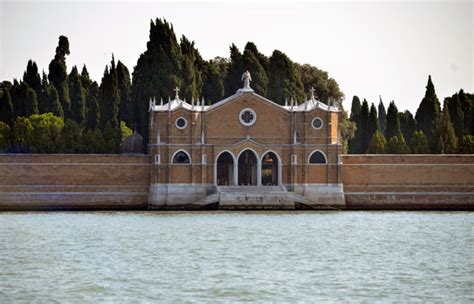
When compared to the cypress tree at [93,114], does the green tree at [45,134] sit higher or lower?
lower

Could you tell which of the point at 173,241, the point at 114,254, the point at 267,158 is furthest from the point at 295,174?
the point at 114,254

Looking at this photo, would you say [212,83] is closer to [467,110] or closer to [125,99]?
[125,99]

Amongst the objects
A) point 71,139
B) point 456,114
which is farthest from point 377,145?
point 71,139

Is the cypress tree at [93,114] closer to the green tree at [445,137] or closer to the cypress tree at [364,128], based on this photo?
the cypress tree at [364,128]

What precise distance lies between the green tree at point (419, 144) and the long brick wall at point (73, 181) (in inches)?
616

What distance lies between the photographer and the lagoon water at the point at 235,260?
21.4 m

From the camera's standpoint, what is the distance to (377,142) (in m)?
58.9

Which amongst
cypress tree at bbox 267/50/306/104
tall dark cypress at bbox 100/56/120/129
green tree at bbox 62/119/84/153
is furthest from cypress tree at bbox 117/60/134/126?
cypress tree at bbox 267/50/306/104

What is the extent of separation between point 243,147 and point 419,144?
39.4ft

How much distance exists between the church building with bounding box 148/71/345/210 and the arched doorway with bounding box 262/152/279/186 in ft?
2.89

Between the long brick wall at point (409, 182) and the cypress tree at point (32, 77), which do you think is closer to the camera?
the long brick wall at point (409, 182)

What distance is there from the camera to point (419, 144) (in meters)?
57.8

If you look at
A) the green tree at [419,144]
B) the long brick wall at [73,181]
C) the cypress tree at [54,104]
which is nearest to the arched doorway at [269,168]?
the long brick wall at [73,181]

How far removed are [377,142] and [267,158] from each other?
622 centimetres
